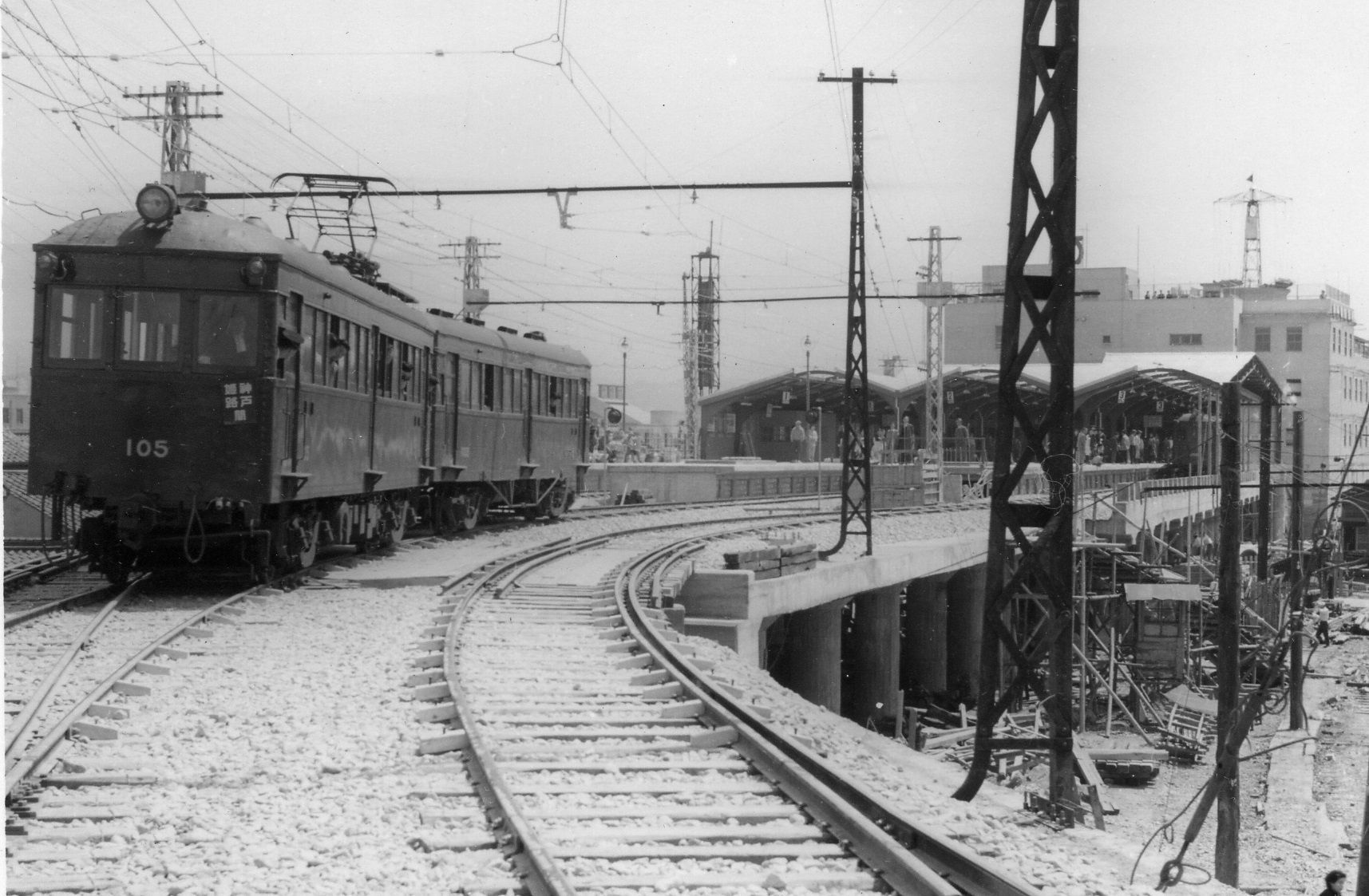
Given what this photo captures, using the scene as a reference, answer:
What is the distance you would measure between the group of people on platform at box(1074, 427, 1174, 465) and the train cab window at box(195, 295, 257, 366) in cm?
4007

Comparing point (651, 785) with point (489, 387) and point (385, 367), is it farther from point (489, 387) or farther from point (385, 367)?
point (489, 387)

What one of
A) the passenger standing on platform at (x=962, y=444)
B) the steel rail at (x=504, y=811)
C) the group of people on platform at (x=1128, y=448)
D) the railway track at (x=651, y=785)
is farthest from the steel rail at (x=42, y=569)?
the passenger standing on platform at (x=962, y=444)

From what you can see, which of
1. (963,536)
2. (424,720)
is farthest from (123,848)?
(963,536)

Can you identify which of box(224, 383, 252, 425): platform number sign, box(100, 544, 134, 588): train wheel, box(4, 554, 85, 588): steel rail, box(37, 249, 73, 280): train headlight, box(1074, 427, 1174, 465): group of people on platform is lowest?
box(4, 554, 85, 588): steel rail

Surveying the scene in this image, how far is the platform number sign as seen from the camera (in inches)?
512

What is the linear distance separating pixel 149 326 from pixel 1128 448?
153 ft

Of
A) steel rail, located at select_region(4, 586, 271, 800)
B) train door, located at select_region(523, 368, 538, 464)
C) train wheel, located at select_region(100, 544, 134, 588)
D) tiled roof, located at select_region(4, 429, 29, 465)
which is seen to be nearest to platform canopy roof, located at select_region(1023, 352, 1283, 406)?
train door, located at select_region(523, 368, 538, 464)

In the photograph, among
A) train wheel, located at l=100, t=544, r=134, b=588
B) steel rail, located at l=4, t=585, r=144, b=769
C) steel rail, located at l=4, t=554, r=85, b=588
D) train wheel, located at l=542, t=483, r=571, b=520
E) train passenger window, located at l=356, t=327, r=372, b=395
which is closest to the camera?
steel rail, located at l=4, t=585, r=144, b=769

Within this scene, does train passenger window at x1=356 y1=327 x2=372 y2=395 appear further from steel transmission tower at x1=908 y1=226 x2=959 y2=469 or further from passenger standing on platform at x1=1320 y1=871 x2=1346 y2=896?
steel transmission tower at x1=908 y1=226 x2=959 y2=469

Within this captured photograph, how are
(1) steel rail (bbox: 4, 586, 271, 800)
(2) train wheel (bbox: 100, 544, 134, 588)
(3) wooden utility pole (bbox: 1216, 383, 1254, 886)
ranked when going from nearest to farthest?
(1) steel rail (bbox: 4, 586, 271, 800), (3) wooden utility pole (bbox: 1216, 383, 1254, 886), (2) train wheel (bbox: 100, 544, 134, 588)

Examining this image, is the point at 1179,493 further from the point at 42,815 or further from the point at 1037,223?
the point at 42,815

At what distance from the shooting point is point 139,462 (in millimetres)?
12961

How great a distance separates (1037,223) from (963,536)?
18726mm

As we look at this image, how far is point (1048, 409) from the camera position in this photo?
27.3ft
